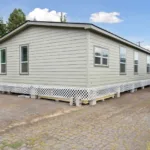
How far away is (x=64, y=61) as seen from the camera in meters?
9.52

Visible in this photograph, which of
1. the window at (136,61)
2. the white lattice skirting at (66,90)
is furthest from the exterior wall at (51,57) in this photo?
the window at (136,61)

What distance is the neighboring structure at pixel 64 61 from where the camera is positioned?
29.3ft

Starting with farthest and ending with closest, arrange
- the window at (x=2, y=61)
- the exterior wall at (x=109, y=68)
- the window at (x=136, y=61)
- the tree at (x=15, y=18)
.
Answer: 1. the tree at (x=15, y=18)
2. the window at (x=136, y=61)
3. the window at (x=2, y=61)
4. the exterior wall at (x=109, y=68)

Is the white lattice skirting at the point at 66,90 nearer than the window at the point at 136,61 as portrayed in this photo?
Yes

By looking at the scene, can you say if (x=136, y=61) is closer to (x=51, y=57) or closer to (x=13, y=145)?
(x=51, y=57)

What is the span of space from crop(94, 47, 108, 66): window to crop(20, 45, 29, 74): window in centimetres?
412

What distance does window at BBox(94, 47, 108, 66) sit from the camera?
377 inches

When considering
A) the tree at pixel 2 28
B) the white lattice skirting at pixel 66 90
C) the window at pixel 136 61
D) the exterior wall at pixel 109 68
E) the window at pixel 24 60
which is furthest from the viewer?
the tree at pixel 2 28

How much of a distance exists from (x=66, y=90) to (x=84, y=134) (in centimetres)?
462

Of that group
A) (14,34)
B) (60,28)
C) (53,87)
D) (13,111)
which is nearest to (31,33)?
(14,34)

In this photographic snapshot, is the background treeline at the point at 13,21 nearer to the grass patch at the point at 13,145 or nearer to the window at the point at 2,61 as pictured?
the window at the point at 2,61

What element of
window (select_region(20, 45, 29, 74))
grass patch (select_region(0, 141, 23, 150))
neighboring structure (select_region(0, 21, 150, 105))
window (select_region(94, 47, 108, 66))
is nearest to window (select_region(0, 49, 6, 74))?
neighboring structure (select_region(0, 21, 150, 105))

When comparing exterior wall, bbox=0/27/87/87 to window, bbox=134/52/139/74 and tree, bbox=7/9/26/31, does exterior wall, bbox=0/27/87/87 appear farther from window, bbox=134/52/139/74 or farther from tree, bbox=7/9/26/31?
tree, bbox=7/9/26/31

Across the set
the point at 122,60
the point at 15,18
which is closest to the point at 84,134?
the point at 122,60
